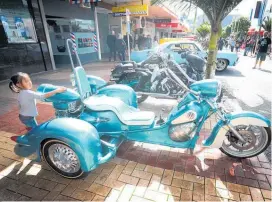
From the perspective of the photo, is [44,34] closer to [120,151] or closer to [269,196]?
[120,151]

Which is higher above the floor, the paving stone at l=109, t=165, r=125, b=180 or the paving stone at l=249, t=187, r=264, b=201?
the paving stone at l=109, t=165, r=125, b=180

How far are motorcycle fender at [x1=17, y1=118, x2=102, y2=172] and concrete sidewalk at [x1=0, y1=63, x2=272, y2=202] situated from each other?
40 cm

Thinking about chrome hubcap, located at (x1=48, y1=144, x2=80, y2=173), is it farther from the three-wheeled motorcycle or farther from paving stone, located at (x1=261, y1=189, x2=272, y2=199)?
paving stone, located at (x1=261, y1=189, x2=272, y2=199)

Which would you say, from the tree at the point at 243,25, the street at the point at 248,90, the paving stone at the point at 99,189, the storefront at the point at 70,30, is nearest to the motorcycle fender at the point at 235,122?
the paving stone at the point at 99,189

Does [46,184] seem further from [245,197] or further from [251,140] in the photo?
[251,140]

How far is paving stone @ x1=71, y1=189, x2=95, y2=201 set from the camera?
2305 mm

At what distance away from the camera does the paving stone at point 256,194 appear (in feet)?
7.56

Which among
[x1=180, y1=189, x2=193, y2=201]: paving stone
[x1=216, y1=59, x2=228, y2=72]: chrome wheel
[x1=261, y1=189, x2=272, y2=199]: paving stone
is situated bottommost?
[x1=261, y1=189, x2=272, y2=199]: paving stone

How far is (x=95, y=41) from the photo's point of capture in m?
13.3

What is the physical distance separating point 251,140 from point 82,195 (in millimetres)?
2519

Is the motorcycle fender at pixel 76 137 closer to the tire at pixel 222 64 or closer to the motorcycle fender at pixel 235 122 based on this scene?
the motorcycle fender at pixel 235 122

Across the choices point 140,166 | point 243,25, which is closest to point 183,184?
point 140,166

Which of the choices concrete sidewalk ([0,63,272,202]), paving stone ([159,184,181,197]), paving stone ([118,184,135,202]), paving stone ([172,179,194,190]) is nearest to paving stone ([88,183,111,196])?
concrete sidewalk ([0,63,272,202])

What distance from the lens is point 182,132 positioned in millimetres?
2742
